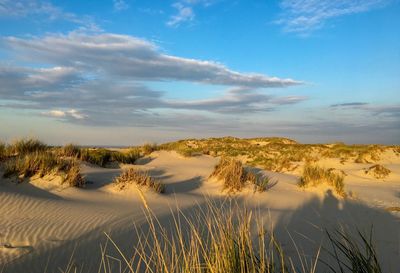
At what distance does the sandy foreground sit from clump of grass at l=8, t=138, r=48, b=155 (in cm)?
236

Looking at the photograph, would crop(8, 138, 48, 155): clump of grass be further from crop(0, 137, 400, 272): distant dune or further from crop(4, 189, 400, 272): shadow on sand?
crop(4, 189, 400, 272): shadow on sand

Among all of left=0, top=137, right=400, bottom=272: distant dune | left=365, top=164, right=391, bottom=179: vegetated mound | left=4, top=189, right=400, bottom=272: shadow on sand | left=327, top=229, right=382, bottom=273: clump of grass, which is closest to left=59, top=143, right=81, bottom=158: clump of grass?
left=0, top=137, right=400, bottom=272: distant dune

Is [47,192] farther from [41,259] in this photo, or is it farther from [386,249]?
[386,249]

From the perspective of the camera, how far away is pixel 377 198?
39.1 feet

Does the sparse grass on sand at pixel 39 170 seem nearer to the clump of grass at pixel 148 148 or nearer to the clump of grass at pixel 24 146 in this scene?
the clump of grass at pixel 24 146

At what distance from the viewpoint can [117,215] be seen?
719cm

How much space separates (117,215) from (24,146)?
7.42m

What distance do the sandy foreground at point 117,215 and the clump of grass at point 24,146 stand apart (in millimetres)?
2361

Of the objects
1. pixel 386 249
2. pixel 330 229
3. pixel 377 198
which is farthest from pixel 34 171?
pixel 377 198

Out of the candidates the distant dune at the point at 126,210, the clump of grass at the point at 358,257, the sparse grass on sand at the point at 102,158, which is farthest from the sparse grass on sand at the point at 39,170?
the clump of grass at the point at 358,257

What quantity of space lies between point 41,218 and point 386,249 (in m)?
5.55

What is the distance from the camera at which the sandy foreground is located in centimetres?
525

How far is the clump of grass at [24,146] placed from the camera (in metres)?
12.5

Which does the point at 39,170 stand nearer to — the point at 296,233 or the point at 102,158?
the point at 296,233
